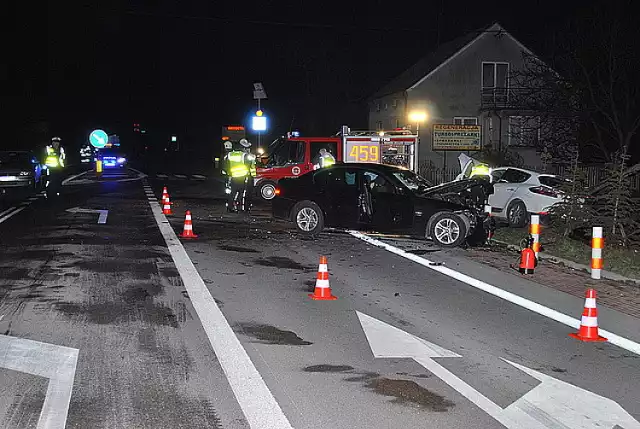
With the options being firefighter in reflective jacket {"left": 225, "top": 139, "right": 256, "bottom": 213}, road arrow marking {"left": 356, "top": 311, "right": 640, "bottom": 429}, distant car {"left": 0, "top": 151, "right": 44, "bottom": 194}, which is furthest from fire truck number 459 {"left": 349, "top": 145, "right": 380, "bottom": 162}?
road arrow marking {"left": 356, "top": 311, "right": 640, "bottom": 429}

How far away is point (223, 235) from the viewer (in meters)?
16.0

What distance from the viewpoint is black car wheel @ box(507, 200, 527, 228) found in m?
18.9

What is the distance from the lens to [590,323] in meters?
7.99

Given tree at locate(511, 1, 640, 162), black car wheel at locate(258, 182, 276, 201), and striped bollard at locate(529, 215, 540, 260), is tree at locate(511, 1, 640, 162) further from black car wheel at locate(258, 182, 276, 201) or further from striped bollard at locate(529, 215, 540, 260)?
striped bollard at locate(529, 215, 540, 260)

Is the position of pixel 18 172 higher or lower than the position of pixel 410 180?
lower

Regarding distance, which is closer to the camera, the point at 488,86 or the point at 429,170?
the point at 429,170

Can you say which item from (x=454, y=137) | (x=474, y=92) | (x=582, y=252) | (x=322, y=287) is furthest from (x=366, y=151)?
(x=474, y=92)

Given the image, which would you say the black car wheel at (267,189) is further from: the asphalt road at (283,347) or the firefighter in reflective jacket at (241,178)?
the asphalt road at (283,347)

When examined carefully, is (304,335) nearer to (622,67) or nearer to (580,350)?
(580,350)

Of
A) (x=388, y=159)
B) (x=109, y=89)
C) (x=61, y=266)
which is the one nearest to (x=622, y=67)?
(x=388, y=159)

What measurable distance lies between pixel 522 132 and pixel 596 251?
31.0 metres

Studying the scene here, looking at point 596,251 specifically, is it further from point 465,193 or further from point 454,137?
point 454,137

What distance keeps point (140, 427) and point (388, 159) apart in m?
20.1

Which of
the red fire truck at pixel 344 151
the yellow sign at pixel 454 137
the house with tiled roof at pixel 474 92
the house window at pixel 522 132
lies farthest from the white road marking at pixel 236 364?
the house with tiled roof at pixel 474 92
